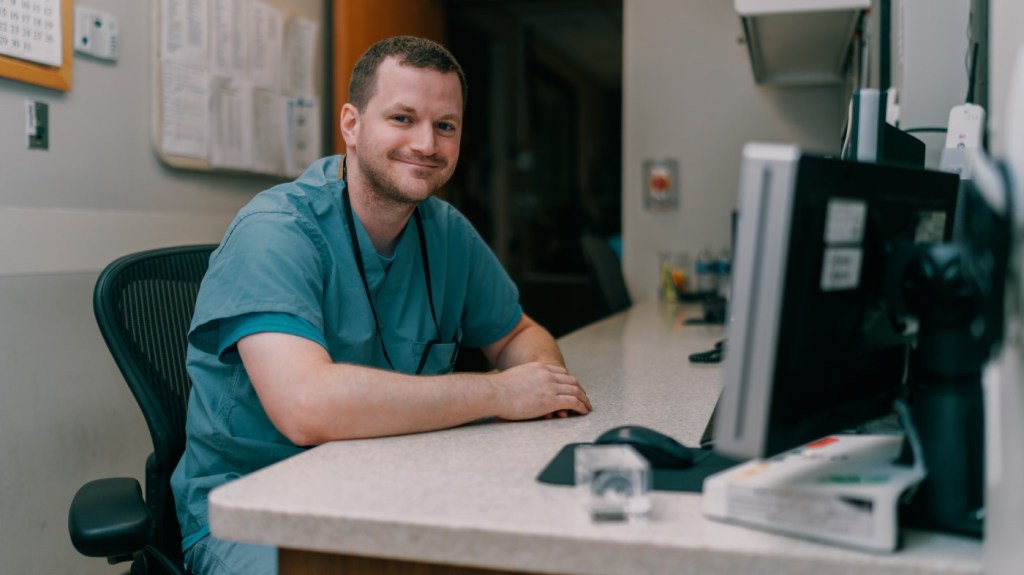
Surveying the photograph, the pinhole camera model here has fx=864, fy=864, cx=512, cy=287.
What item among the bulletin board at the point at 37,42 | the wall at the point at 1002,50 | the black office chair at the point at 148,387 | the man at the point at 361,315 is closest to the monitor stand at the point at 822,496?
the wall at the point at 1002,50

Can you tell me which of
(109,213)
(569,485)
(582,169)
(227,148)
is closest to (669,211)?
(227,148)

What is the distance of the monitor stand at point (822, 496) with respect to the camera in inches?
25.4

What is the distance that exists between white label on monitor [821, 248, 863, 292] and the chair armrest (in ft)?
2.69

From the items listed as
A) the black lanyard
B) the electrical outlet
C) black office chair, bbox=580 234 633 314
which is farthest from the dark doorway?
the black lanyard

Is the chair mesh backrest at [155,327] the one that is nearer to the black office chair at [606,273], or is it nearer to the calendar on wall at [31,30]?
the calendar on wall at [31,30]

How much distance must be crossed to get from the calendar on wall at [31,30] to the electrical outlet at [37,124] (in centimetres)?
10

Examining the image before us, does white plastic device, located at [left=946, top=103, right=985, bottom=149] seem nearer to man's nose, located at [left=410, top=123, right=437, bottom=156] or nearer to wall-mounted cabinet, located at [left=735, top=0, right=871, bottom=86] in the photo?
man's nose, located at [left=410, top=123, right=437, bottom=156]

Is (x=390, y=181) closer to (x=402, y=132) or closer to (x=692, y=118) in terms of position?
(x=402, y=132)

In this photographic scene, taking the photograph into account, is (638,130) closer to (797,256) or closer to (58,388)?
(58,388)

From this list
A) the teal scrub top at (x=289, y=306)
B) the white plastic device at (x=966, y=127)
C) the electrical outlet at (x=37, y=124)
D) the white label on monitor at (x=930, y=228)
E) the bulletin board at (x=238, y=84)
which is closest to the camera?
the white label on monitor at (x=930, y=228)

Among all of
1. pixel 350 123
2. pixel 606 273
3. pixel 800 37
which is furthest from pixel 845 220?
pixel 606 273

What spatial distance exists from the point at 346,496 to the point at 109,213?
170cm

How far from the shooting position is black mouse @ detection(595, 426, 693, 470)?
2.80 ft

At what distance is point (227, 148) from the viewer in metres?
2.66
